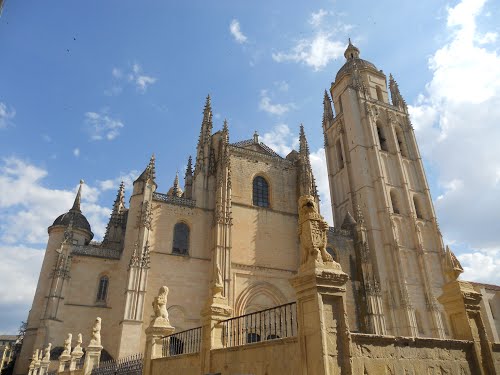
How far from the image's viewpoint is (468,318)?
7.68m

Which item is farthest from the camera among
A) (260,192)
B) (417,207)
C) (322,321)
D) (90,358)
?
(417,207)

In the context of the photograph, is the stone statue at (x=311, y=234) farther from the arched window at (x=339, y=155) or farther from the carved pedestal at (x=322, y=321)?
the arched window at (x=339, y=155)

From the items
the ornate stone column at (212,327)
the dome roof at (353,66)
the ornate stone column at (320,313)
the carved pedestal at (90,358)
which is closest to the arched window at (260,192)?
the carved pedestal at (90,358)

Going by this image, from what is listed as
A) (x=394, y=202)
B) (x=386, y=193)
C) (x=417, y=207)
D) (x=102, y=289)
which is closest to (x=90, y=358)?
(x=102, y=289)

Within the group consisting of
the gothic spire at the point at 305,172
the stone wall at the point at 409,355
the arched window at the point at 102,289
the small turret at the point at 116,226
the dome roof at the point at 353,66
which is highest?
the dome roof at the point at 353,66

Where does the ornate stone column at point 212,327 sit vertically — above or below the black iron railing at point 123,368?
above

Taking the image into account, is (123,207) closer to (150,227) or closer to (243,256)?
(150,227)

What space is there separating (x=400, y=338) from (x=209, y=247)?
16.3 meters

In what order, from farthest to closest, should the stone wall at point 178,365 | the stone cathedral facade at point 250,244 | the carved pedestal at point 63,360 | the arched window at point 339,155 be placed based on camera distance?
1. the arched window at point 339,155
2. the stone cathedral facade at point 250,244
3. the carved pedestal at point 63,360
4. the stone wall at point 178,365

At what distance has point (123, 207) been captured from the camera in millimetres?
30062

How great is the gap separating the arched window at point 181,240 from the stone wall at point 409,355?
16003 mm

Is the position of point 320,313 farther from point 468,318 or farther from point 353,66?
point 353,66

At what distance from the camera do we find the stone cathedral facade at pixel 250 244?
19.4 m

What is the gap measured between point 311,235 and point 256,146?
21378 millimetres
